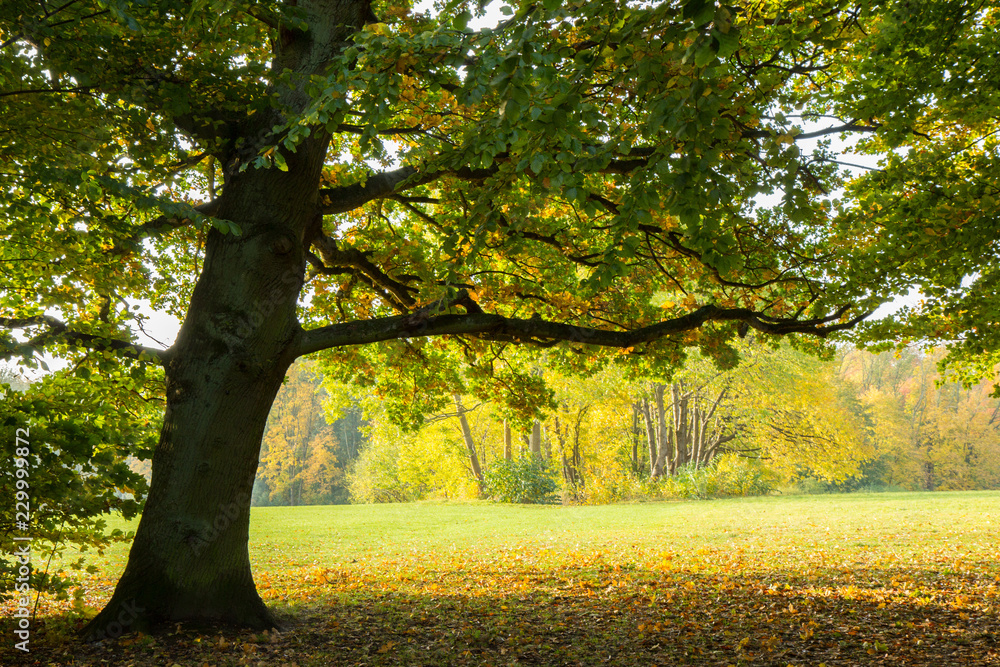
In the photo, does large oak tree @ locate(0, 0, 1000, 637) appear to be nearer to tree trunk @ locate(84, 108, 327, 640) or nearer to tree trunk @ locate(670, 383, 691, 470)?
tree trunk @ locate(84, 108, 327, 640)

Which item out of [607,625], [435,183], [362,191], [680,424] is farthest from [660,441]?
[362,191]

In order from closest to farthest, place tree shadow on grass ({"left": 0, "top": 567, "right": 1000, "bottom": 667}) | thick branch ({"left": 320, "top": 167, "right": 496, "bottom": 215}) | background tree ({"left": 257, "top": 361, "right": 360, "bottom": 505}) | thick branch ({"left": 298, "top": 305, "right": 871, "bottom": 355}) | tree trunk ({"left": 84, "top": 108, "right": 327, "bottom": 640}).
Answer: tree shadow on grass ({"left": 0, "top": 567, "right": 1000, "bottom": 667})
tree trunk ({"left": 84, "top": 108, "right": 327, "bottom": 640})
thick branch ({"left": 298, "top": 305, "right": 871, "bottom": 355})
thick branch ({"left": 320, "top": 167, "right": 496, "bottom": 215})
background tree ({"left": 257, "top": 361, "right": 360, "bottom": 505})

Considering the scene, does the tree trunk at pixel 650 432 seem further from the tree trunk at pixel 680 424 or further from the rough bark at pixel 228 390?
the rough bark at pixel 228 390

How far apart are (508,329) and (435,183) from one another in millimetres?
3266

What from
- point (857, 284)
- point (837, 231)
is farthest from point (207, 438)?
point (837, 231)

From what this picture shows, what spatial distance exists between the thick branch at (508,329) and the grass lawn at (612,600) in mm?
2610

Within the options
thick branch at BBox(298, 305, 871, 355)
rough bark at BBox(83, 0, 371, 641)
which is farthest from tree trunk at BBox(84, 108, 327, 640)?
thick branch at BBox(298, 305, 871, 355)

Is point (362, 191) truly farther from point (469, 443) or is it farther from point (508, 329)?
point (469, 443)

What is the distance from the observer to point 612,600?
693 centimetres

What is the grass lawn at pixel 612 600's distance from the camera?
4812 mm

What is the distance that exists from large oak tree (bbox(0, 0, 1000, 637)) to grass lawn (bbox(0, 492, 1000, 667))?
2.98ft

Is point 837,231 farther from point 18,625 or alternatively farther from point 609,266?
point 18,625

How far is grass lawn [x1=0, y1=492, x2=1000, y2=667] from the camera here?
189 inches

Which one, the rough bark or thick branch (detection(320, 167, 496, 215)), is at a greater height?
thick branch (detection(320, 167, 496, 215))
